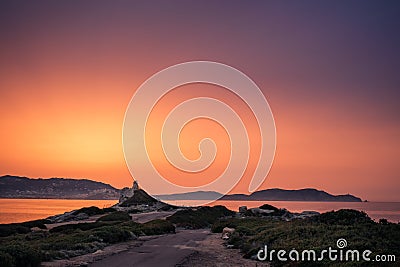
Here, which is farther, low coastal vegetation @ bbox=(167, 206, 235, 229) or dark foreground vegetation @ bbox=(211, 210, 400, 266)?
low coastal vegetation @ bbox=(167, 206, 235, 229)

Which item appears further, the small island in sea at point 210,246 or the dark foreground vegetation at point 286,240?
the small island in sea at point 210,246

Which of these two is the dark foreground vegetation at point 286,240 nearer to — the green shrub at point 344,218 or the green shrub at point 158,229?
the green shrub at point 344,218

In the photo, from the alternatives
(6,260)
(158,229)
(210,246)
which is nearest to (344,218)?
(210,246)

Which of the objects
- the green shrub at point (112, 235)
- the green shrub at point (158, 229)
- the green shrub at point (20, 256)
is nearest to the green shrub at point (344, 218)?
the green shrub at point (112, 235)

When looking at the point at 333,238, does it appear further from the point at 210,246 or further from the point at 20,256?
the point at 20,256

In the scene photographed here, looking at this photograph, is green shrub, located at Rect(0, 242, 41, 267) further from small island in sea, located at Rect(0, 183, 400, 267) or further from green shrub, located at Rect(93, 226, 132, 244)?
green shrub, located at Rect(93, 226, 132, 244)

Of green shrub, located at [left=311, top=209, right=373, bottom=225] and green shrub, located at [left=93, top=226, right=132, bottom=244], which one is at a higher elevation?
green shrub, located at [left=311, top=209, right=373, bottom=225]

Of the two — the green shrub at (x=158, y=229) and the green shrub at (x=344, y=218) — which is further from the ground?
the green shrub at (x=344, y=218)

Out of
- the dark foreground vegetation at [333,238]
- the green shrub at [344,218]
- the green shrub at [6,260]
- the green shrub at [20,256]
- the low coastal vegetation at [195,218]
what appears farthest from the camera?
the low coastal vegetation at [195,218]

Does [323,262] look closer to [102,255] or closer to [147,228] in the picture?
[102,255]

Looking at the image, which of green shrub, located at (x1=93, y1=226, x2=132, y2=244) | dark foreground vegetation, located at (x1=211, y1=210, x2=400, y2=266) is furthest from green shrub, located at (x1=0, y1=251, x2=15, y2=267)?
green shrub, located at (x1=93, y1=226, x2=132, y2=244)

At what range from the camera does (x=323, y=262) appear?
1978 centimetres

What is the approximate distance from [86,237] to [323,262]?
20.2 meters

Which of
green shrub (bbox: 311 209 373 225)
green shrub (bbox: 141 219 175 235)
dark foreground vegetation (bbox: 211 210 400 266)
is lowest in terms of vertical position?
green shrub (bbox: 141 219 175 235)
